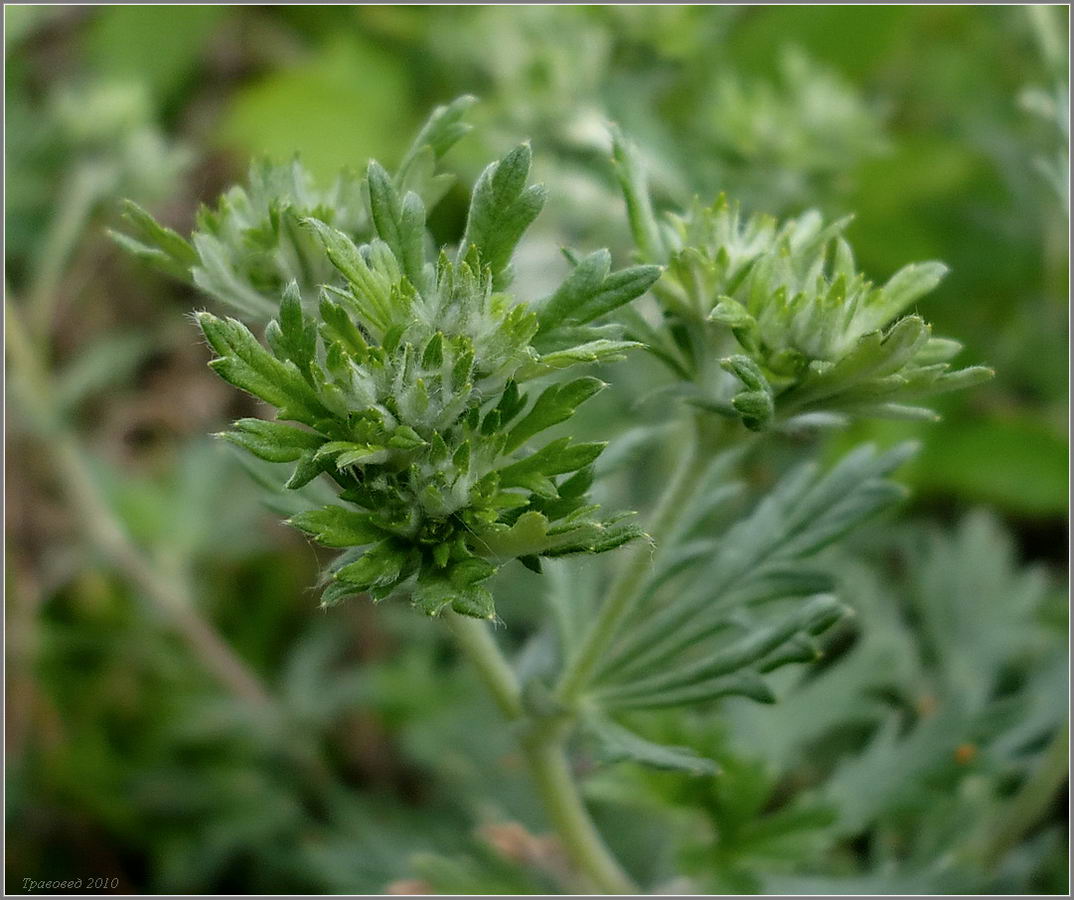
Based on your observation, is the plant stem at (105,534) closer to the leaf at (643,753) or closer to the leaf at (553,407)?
the leaf at (643,753)

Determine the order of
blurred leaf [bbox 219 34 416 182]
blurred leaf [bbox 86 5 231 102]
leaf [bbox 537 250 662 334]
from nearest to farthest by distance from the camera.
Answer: leaf [bbox 537 250 662 334], blurred leaf [bbox 219 34 416 182], blurred leaf [bbox 86 5 231 102]

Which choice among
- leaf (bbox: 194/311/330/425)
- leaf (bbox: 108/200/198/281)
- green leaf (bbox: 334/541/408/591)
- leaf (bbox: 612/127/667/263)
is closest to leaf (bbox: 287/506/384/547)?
green leaf (bbox: 334/541/408/591)

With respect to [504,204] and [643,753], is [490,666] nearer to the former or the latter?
[643,753]

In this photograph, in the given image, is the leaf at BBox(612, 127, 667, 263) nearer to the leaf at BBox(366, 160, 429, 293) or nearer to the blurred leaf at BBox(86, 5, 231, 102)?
the leaf at BBox(366, 160, 429, 293)

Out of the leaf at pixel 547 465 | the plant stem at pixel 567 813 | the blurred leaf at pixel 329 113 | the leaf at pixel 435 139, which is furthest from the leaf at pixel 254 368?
the blurred leaf at pixel 329 113

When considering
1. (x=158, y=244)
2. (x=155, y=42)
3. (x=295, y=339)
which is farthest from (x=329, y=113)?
(x=295, y=339)

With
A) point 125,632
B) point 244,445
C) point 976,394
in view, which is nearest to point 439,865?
point 244,445
